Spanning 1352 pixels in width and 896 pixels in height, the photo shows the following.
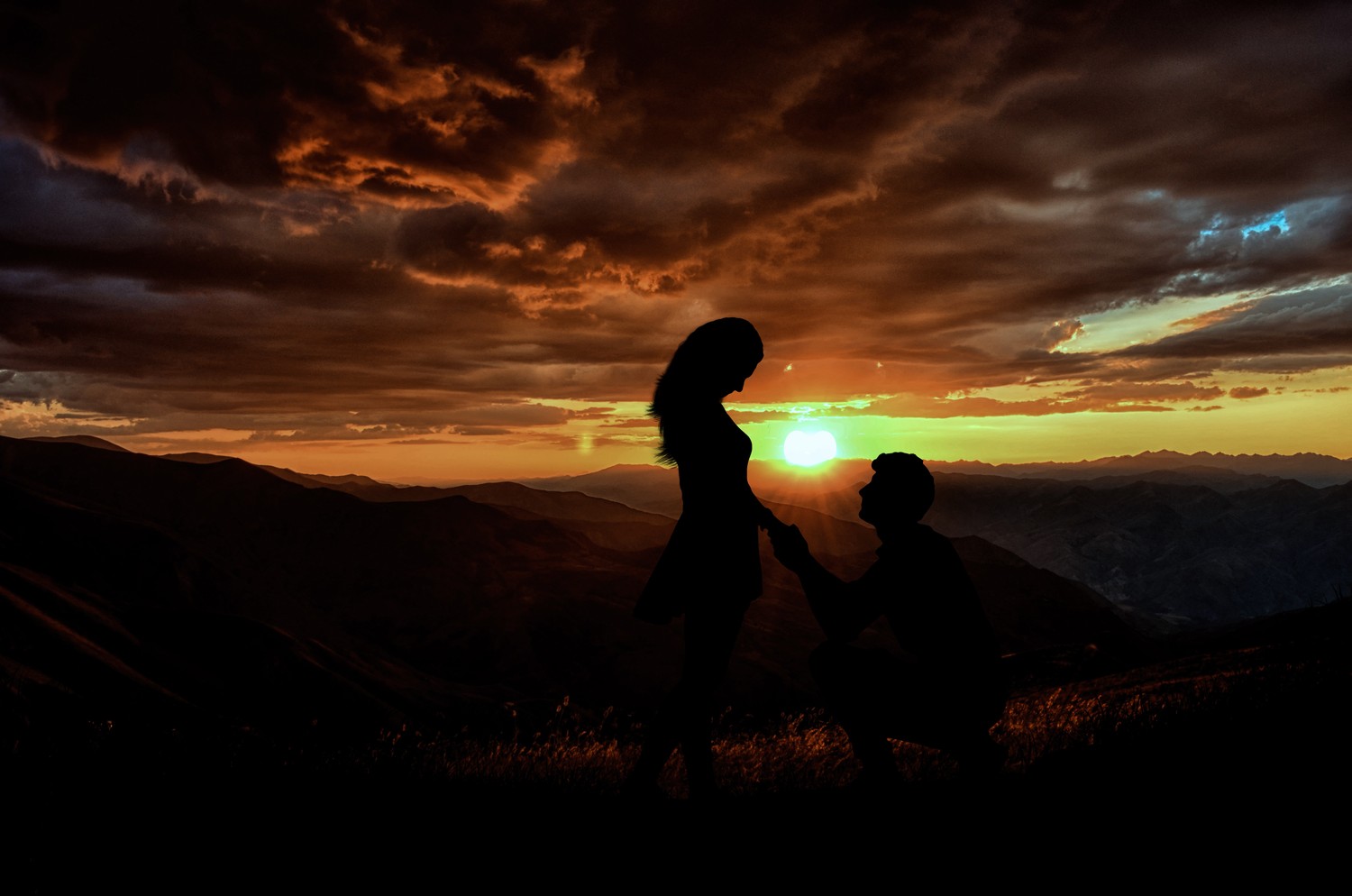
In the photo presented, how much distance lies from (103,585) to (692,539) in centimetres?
11828

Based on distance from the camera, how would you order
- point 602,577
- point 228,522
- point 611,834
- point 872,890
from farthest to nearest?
1. point 228,522
2. point 602,577
3. point 611,834
4. point 872,890

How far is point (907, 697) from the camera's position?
166 inches

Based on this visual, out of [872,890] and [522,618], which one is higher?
[872,890]

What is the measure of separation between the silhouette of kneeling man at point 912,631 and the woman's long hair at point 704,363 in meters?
0.94

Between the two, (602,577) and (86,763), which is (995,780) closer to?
(86,763)

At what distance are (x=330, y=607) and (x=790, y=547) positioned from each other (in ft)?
480

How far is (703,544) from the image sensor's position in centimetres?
449

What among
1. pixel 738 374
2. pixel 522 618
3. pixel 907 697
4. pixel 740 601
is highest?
pixel 738 374

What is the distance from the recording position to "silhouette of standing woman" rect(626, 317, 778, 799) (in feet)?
14.7

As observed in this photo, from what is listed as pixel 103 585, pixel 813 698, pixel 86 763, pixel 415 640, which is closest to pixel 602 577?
pixel 415 640

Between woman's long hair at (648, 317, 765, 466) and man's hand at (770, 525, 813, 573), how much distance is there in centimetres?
80

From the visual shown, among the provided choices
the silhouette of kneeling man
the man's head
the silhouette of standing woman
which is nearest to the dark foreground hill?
the silhouette of kneeling man

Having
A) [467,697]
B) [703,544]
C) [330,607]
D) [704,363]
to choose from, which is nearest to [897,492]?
[703,544]

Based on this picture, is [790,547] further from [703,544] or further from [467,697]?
[467,697]
